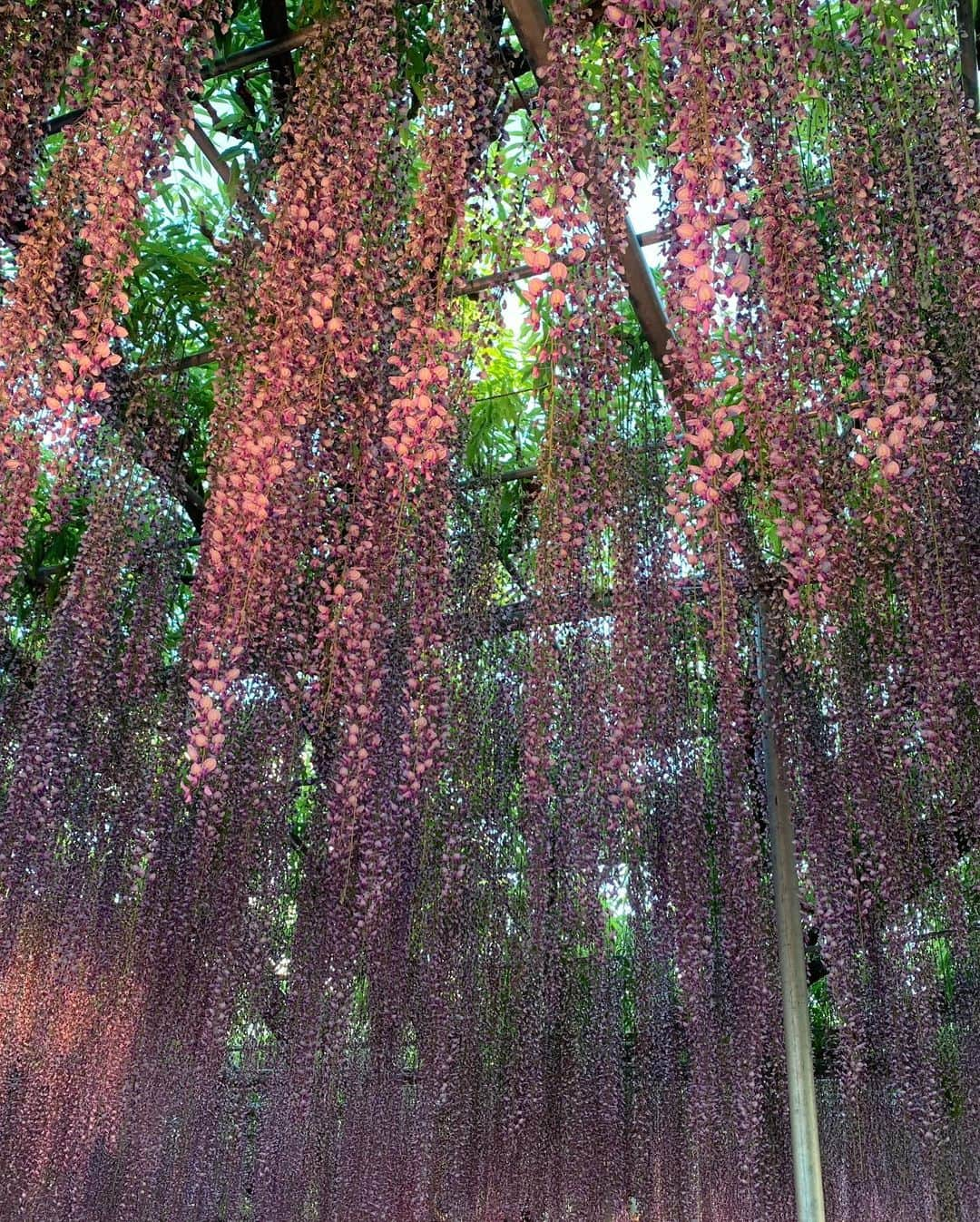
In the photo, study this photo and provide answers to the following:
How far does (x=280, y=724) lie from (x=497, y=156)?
282 cm

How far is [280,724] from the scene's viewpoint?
4.88 metres

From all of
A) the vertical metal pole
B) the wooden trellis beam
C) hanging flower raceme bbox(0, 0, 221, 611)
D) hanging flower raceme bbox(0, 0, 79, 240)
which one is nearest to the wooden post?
the wooden trellis beam

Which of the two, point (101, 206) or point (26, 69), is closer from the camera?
point (101, 206)

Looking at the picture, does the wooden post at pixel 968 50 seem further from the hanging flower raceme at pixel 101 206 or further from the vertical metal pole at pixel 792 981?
the vertical metal pole at pixel 792 981

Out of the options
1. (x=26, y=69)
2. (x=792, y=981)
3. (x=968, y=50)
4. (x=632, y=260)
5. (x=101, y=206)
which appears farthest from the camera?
(x=792, y=981)

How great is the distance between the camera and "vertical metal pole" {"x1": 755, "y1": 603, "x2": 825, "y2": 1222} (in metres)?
Result: 5.17

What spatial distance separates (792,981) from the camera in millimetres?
5551

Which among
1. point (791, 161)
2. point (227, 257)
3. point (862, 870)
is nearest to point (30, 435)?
point (227, 257)

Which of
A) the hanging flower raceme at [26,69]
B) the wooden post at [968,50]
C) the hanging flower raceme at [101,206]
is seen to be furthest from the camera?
the wooden post at [968,50]

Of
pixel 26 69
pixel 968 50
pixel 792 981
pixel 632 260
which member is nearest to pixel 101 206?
pixel 26 69

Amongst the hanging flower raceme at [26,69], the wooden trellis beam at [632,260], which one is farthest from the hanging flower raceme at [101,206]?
the wooden trellis beam at [632,260]

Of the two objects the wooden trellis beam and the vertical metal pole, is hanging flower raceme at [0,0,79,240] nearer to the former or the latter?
the wooden trellis beam

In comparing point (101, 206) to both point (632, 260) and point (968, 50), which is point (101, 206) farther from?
point (968, 50)

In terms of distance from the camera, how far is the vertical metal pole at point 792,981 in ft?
17.0
